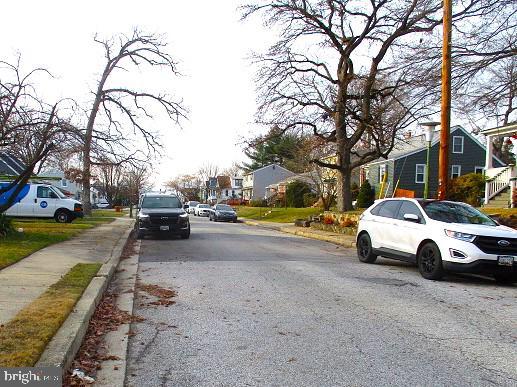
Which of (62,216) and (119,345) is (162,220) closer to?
(62,216)

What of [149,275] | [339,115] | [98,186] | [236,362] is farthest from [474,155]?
[98,186]

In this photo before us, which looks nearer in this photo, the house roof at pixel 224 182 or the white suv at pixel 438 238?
the white suv at pixel 438 238

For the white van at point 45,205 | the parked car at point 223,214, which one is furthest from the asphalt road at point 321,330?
the parked car at point 223,214

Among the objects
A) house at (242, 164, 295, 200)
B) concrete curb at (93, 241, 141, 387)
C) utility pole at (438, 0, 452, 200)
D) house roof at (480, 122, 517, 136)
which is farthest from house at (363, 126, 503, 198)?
house at (242, 164, 295, 200)

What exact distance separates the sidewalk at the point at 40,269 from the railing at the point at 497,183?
59.0ft

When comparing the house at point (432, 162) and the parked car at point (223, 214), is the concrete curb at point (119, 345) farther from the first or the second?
the house at point (432, 162)

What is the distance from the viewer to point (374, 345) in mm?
5723

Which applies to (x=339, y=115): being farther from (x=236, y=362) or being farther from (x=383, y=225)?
(x=236, y=362)

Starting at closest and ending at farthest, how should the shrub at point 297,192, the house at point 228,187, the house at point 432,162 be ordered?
the house at point 432,162, the shrub at point 297,192, the house at point 228,187

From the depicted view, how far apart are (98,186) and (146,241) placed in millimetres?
86110

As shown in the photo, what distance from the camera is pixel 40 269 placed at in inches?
386

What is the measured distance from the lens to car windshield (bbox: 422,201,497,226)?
1093 centimetres

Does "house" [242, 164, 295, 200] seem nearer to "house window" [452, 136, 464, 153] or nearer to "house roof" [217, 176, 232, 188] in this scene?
"house roof" [217, 176, 232, 188]

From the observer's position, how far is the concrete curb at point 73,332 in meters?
4.60
